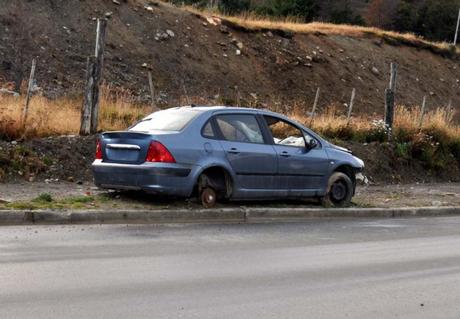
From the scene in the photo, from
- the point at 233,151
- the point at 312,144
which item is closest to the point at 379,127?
the point at 312,144

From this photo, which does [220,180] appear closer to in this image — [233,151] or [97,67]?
[233,151]

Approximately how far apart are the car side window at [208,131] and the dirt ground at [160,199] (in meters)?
1.07

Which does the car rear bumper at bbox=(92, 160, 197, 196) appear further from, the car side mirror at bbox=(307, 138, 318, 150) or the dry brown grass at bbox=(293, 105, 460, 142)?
the dry brown grass at bbox=(293, 105, 460, 142)

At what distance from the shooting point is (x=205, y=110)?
11211 mm

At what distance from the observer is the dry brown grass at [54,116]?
14113mm

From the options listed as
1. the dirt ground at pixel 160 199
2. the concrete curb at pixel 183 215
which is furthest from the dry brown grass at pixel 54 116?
the concrete curb at pixel 183 215

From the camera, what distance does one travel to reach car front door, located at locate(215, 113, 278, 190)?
1116cm

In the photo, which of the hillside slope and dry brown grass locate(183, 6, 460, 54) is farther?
dry brown grass locate(183, 6, 460, 54)

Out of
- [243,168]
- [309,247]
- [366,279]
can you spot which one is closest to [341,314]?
[366,279]

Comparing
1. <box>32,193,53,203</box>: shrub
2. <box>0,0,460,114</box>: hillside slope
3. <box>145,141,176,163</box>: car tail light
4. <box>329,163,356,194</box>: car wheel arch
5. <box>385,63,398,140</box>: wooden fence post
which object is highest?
<box>0,0,460,114</box>: hillside slope

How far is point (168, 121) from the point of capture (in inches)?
435

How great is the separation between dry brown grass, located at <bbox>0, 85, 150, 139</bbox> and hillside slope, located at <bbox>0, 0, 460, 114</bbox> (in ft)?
28.2

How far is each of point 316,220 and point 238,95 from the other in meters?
22.1

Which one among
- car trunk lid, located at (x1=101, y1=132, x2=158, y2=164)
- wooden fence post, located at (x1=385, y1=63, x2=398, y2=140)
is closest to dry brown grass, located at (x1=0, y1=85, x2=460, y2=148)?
wooden fence post, located at (x1=385, y1=63, x2=398, y2=140)
